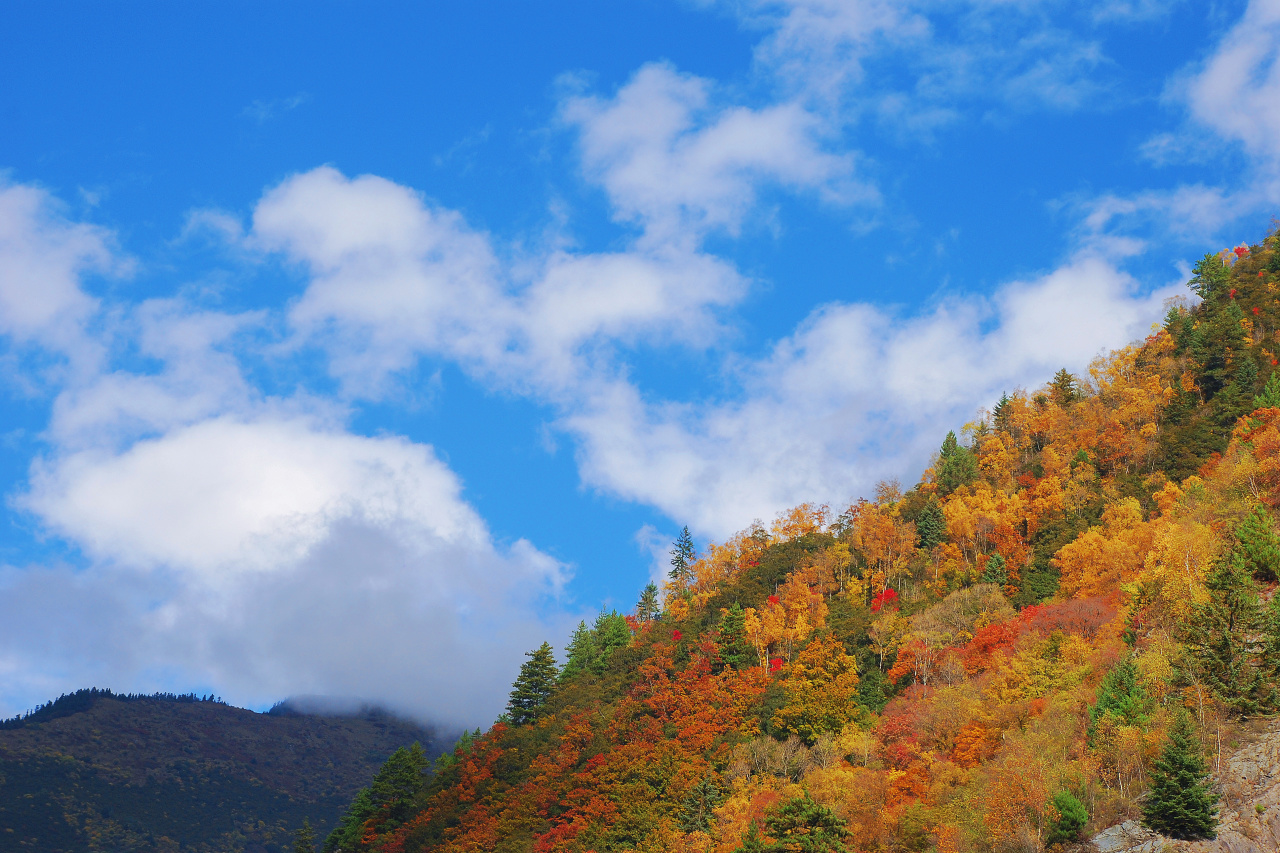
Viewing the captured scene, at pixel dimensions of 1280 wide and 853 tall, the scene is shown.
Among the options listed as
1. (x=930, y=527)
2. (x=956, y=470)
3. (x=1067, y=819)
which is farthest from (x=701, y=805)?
(x=956, y=470)

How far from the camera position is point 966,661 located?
7331cm

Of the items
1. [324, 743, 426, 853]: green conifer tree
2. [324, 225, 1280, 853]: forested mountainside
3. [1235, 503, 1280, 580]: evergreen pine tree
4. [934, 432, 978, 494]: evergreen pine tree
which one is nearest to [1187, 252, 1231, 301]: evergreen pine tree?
[324, 225, 1280, 853]: forested mountainside

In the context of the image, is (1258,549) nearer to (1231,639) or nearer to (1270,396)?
(1231,639)

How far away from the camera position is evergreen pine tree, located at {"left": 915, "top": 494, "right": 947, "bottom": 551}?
101 meters

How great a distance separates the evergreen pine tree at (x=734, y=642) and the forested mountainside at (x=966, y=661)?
0.81 feet

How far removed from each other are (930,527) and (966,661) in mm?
30118

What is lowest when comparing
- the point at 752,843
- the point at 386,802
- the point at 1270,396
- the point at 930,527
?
the point at 752,843

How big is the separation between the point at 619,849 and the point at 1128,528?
4696 centimetres

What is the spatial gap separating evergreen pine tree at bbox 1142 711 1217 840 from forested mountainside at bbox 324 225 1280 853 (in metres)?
0.13

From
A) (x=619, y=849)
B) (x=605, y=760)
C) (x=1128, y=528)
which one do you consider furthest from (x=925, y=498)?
(x=619, y=849)

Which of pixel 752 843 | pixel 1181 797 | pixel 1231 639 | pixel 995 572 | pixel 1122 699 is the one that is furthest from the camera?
pixel 995 572

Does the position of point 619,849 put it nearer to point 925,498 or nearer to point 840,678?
point 840,678

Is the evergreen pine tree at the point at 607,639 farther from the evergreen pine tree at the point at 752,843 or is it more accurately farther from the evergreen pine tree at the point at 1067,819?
the evergreen pine tree at the point at 1067,819

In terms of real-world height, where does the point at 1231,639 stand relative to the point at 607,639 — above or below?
below
